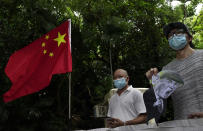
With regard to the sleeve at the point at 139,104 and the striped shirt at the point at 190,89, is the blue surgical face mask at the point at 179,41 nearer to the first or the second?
the striped shirt at the point at 190,89

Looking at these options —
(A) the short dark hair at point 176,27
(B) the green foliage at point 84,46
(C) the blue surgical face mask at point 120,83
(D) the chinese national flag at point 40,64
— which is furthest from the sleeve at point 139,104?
(B) the green foliage at point 84,46

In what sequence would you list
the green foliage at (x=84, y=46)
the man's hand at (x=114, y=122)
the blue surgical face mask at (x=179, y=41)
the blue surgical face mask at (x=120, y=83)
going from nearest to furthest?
the blue surgical face mask at (x=179, y=41)
the man's hand at (x=114, y=122)
the blue surgical face mask at (x=120, y=83)
the green foliage at (x=84, y=46)

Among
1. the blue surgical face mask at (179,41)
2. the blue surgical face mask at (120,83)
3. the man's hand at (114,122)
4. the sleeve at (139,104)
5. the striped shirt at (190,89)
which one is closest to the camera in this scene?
the striped shirt at (190,89)

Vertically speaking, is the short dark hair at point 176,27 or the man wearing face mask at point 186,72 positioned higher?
the short dark hair at point 176,27

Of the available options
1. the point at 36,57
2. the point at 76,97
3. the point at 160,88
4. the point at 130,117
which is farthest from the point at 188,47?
the point at 76,97

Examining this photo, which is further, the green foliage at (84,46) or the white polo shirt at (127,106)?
the green foliage at (84,46)

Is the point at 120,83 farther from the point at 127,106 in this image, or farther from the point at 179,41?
the point at 179,41

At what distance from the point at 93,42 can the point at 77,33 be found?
104 cm

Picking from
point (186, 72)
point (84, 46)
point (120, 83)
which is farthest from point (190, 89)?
point (84, 46)

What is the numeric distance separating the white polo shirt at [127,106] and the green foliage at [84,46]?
3870 mm

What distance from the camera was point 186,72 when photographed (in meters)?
2.11

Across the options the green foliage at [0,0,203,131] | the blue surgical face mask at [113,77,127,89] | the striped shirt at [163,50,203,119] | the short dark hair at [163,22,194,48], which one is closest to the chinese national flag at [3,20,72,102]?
the blue surgical face mask at [113,77,127,89]

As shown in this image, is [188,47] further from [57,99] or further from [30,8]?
[30,8]

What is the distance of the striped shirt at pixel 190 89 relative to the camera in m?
1.96
